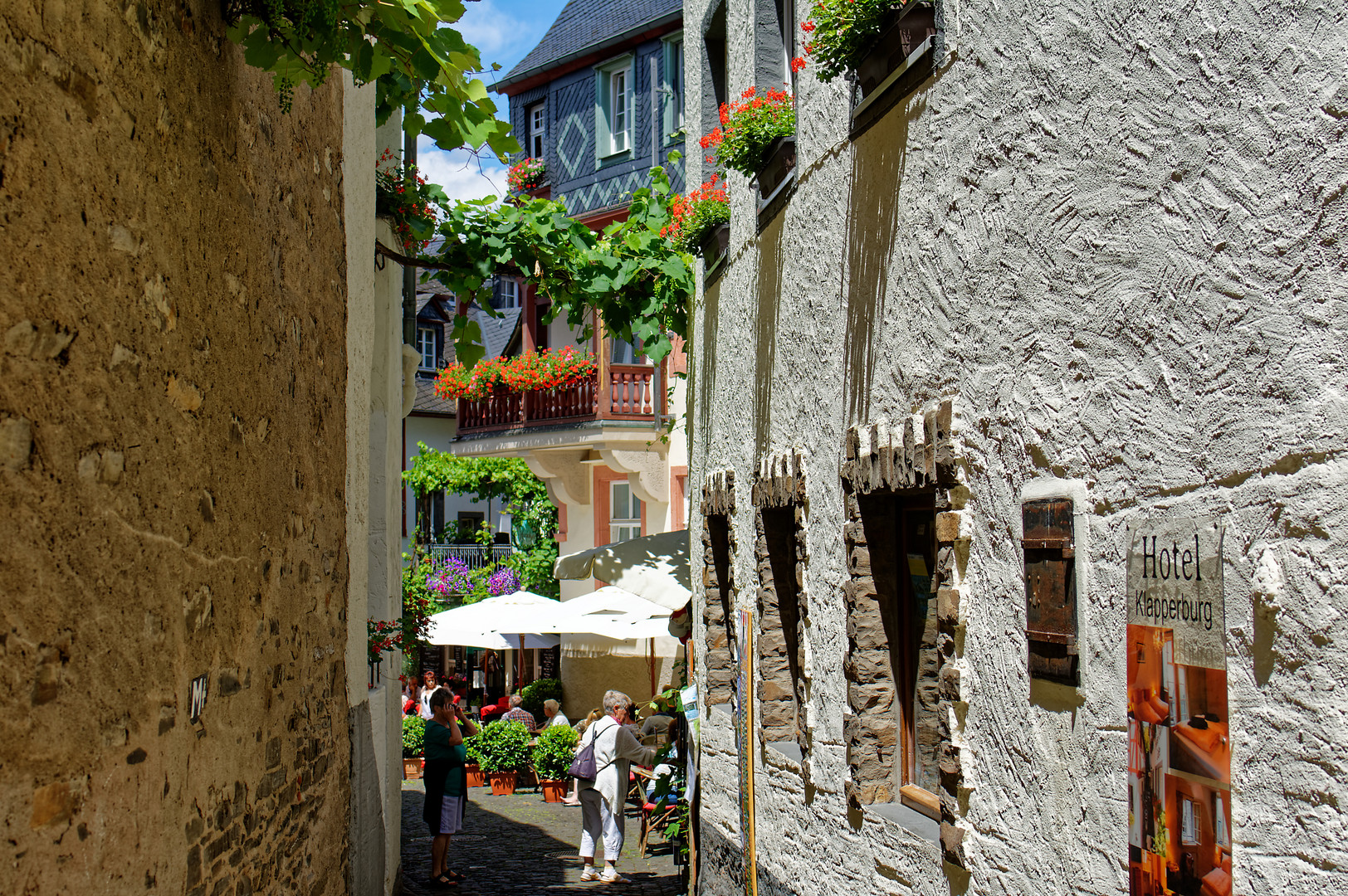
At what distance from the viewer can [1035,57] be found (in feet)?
12.0

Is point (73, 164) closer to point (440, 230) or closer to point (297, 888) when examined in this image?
point (297, 888)

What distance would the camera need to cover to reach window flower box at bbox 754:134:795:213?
6602 millimetres

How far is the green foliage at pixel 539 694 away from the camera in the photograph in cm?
1959

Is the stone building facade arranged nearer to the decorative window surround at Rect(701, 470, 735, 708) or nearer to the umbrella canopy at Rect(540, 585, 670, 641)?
the decorative window surround at Rect(701, 470, 735, 708)

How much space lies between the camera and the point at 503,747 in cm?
1541

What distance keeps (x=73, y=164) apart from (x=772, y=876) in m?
5.49

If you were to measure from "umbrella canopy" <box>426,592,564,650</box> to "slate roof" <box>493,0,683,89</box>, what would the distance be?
7126 mm

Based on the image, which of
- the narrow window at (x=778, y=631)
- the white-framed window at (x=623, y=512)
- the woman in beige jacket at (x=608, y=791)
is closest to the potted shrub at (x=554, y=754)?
the woman in beige jacket at (x=608, y=791)

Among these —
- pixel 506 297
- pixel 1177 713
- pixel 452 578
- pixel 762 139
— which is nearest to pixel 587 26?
pixel 506 297

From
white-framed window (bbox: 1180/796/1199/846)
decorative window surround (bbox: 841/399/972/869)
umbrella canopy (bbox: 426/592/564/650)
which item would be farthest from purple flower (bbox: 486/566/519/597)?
white-framed window (bbox: 1180/796/1199/846)

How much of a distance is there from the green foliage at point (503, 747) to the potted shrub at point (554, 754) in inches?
24.7

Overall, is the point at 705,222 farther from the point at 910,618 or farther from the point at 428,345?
the point at 428,345

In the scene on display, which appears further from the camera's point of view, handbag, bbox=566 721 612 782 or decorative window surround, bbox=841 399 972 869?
handbag, bbox=566 721 612 782

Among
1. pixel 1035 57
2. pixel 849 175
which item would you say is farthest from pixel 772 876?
pixel 1035 57
